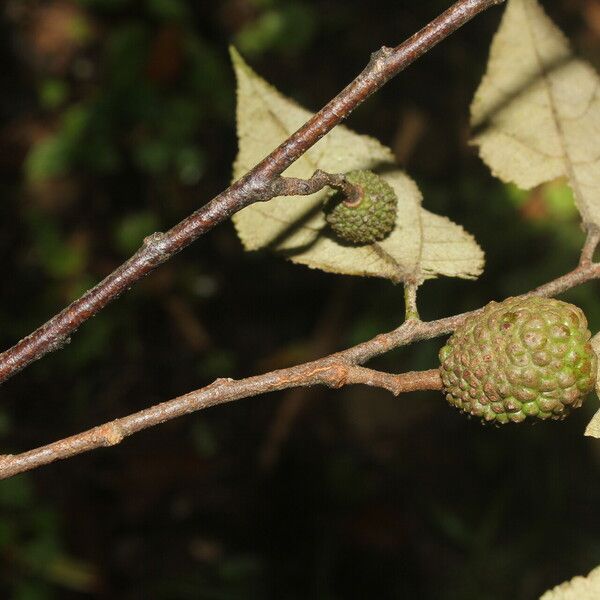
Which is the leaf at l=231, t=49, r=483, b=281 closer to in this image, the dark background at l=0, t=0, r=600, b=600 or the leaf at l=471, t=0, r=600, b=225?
the leaf at l=471, t=0, r=600, b=225

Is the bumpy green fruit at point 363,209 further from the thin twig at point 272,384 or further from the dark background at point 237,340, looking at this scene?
the dark background at point 237,340

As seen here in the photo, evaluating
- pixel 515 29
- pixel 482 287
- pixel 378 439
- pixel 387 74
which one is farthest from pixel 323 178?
pixel 378 439

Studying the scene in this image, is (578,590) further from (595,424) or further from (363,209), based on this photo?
(363,209)

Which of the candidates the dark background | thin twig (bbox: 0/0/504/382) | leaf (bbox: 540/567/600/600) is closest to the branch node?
thin twig (bbox: 0/0/504/382)

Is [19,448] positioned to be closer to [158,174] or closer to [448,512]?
[158,174]

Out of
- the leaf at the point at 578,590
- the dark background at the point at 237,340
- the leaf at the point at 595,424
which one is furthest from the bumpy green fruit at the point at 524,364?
the dark background at the point at 237,340

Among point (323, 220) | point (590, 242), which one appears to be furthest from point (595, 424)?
point (323, 220)
